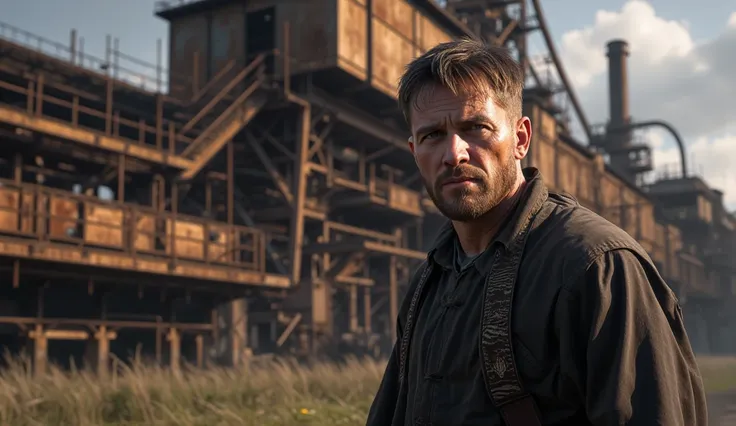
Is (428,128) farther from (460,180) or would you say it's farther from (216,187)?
(216,187)

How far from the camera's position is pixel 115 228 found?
17.0 metres

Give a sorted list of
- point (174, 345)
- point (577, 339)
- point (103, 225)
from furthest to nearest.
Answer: point (174, 345) → point (103, 225) → point (577, 339)

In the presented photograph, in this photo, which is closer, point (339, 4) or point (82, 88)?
point (82, 88)

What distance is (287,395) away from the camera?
1085cm

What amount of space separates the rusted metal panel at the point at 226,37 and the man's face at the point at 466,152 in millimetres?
22411

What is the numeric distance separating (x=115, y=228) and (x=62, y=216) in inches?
56.2

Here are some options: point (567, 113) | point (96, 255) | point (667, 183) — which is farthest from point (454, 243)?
point (667, 183)

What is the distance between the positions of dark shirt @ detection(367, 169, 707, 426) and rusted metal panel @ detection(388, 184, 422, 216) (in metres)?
23.2

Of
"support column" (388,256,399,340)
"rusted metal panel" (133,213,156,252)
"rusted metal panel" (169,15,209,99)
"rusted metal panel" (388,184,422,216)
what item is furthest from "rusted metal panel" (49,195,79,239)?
"support column" (388,256,399,340)

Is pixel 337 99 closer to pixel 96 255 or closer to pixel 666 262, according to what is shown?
pixel 96 255

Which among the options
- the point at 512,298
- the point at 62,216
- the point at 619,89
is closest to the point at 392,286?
the point at 62,216

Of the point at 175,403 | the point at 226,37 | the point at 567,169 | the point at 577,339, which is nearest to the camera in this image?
the point at 577,339

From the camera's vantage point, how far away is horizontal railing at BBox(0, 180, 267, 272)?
15320 millimetres

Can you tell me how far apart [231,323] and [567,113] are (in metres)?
26.0
